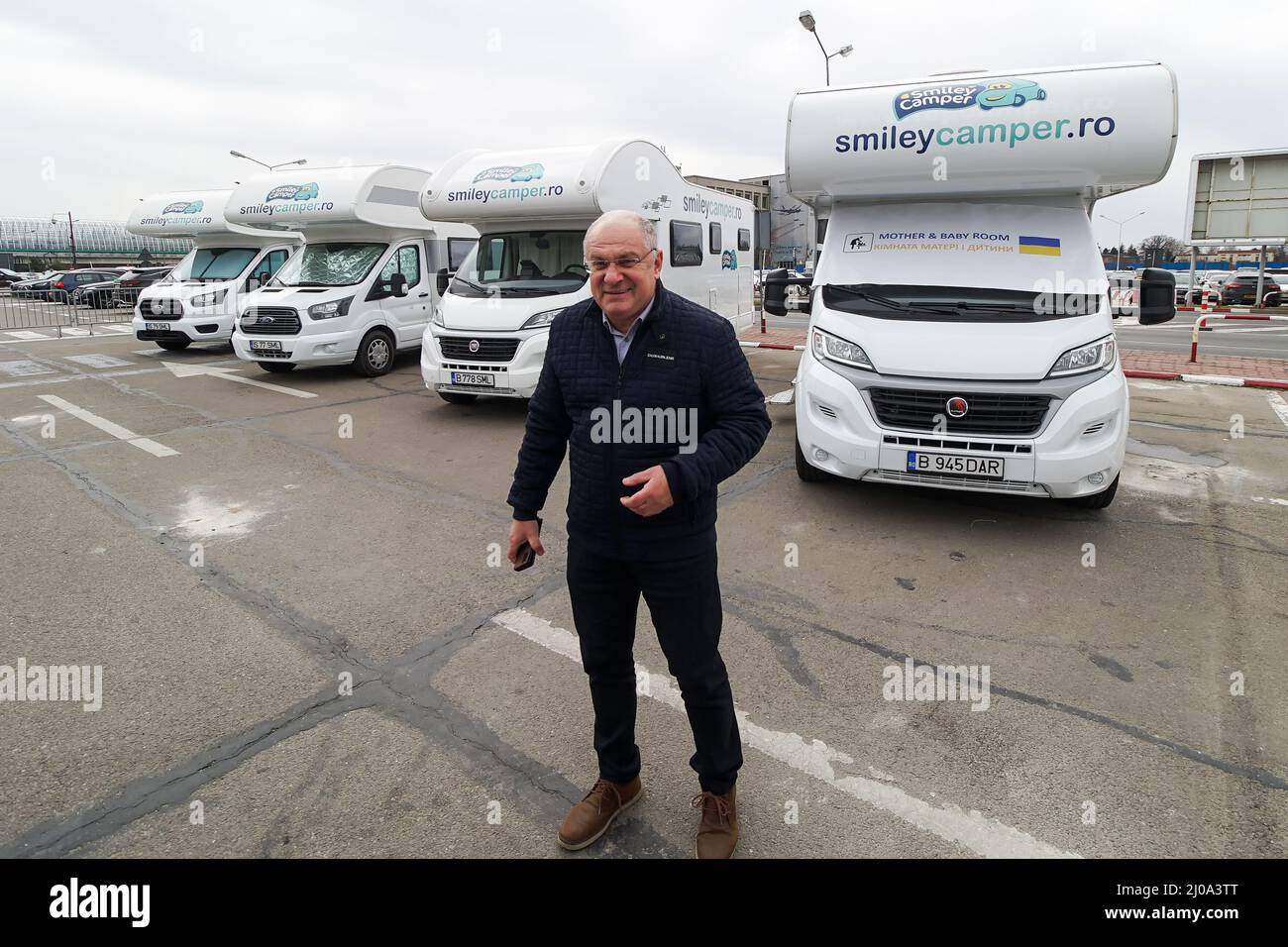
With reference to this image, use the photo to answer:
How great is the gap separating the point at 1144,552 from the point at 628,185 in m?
6.84

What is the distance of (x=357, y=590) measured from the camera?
4.66m

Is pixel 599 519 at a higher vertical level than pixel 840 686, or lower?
higher

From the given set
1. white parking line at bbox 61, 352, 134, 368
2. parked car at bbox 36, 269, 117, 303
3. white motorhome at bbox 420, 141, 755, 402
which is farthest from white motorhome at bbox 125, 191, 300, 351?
parked car at bbox 36, 269, 117, 303

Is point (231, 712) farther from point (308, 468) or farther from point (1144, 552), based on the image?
point (1144, 552)

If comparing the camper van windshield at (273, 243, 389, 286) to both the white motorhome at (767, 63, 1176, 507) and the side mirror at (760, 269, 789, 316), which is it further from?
the white motorhome at (767, 63, 1176, 507)

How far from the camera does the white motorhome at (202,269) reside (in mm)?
14711

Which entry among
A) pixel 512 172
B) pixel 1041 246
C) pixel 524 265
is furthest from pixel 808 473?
pixel 512 172

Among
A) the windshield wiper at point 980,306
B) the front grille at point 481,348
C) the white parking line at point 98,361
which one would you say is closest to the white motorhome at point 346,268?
the front grille at point 481,348

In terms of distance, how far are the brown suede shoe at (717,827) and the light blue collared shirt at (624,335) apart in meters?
1.47

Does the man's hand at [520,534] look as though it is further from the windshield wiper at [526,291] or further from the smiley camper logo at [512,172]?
the smiley camper logo at [512,172]
